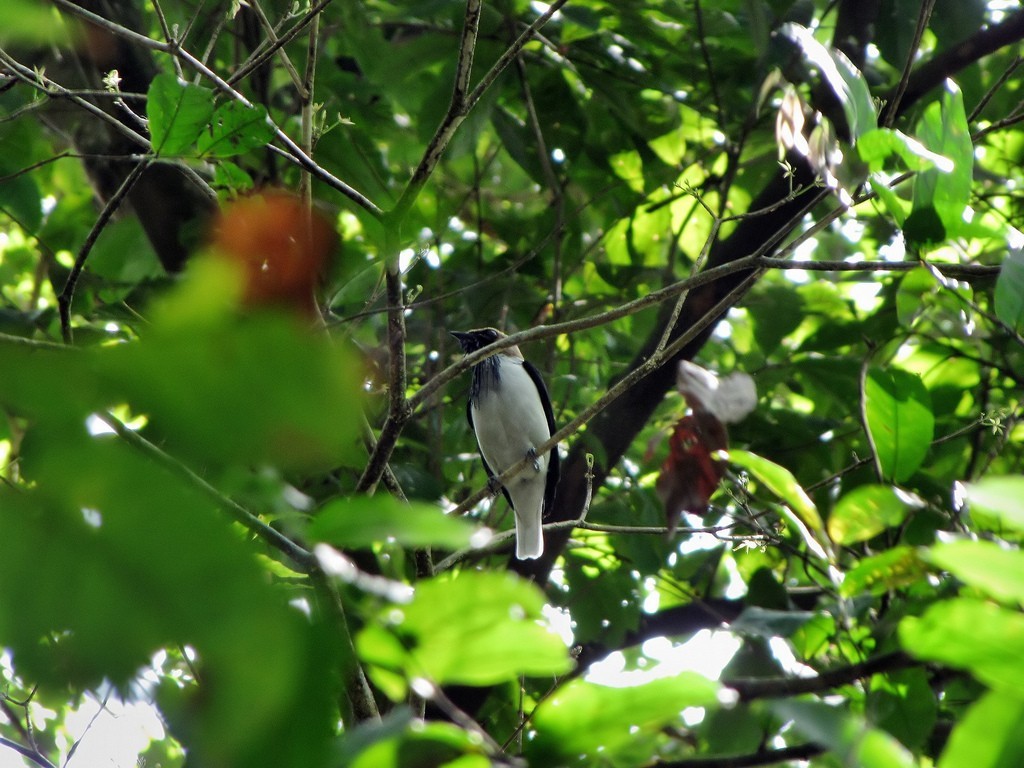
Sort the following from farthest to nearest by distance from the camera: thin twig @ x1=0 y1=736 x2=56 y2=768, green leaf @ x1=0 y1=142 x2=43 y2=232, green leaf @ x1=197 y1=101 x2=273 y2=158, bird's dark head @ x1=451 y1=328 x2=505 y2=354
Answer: bird's dark head @ x1=451 y1=328 x2=505 y2=354, green leaf @ x1=0 y1=142 x2=43 y2=232, thin twig @ x1=0 y1=736 x2=56 y2=768, green leaf @ x1=197 y1=101 x2=273 y2=158

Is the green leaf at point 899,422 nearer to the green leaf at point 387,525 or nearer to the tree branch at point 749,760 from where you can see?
the tree branch at point 749,760

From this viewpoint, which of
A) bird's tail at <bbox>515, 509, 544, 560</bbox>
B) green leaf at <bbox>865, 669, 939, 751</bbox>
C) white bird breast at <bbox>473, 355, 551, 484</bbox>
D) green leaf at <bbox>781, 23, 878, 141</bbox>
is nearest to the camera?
green leaf at <bbox>781, 23, 878, 141</bbox>

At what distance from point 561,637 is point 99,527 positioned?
1.19 feet

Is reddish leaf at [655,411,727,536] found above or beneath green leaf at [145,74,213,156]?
beneath

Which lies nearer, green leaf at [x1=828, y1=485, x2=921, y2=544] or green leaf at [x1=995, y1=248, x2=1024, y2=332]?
green leaf at [x1=828, y1=485, x2=921, y2=544]

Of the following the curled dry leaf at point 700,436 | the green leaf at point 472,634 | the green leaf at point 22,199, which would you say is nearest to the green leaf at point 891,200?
the curled dry leaf at point 700,436

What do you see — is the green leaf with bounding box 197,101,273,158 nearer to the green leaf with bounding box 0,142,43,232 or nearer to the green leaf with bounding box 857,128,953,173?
the green leaf with bounding box 857,128,953,173

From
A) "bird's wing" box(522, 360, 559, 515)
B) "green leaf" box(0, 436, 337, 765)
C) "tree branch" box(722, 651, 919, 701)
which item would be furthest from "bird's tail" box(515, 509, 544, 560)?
"green leaf" box(0, 436, 337, 765)

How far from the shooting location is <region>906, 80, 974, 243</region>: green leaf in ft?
4.54

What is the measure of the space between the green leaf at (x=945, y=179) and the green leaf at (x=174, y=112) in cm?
120

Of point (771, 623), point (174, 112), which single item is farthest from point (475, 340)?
point (771, 623)

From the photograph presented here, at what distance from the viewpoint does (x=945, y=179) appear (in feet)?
4.59

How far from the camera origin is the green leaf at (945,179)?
138 cm

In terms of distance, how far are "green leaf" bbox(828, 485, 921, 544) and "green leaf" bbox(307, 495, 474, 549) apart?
0.75 metres
